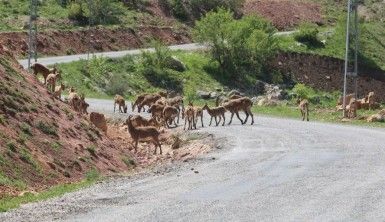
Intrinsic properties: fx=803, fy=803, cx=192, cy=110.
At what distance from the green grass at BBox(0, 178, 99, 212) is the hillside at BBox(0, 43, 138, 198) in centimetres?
63

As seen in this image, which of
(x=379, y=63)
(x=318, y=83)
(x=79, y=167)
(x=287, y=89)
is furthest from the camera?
(x=379, y=63)

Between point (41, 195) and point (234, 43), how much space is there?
188ft

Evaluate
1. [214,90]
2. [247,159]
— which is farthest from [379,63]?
[247,159]

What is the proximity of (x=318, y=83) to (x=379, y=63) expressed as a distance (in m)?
11.1

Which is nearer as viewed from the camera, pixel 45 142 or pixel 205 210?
pixel 205 210

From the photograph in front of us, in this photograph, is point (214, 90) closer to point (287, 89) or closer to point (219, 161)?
point (287, 89)

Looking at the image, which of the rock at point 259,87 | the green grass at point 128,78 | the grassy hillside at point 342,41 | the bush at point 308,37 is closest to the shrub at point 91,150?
the green grass at point 128,78

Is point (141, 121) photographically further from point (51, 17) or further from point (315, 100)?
point (51, 17)

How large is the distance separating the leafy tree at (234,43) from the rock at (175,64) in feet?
15.8

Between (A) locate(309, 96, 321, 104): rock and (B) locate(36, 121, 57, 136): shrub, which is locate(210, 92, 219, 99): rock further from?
(B) locate(36, 121, 57, 136): shrub

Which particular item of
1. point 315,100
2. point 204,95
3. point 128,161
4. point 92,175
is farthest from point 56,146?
point 315,100

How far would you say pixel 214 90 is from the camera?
70.1m

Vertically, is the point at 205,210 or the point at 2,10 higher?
the point at 2,10

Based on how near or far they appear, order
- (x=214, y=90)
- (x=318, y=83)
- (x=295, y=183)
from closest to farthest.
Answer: (x=295, y=183), (x=214, y=90), (x=318, y=83)
